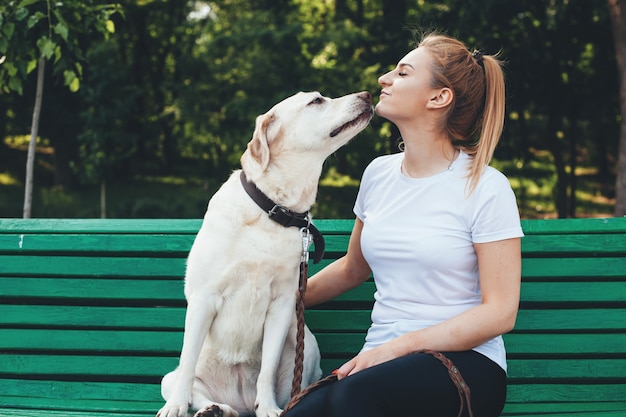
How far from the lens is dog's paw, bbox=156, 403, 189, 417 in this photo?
2.41m

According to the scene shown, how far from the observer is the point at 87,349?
295 cm

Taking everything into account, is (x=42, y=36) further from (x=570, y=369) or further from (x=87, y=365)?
(x=570, y=369)

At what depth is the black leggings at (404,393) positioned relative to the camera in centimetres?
202

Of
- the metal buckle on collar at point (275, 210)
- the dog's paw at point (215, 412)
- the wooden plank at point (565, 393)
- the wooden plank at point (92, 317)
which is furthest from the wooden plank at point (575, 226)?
the wooden plank at point (92, 317)

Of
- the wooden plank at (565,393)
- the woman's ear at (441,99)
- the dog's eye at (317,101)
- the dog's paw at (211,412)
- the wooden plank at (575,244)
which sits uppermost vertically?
the woman's ear at (441,99)

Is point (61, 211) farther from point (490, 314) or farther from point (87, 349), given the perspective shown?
point (490, 314)

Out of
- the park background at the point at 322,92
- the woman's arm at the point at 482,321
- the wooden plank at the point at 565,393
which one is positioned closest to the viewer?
the woman's arm at the point at 482,321

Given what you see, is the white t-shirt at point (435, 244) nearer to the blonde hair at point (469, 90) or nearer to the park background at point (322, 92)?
the blonde hair at point (469, 90)

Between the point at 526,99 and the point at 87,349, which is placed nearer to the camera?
the point at 87,349

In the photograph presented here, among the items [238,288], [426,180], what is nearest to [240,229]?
[238,288]

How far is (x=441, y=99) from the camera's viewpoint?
8.03ft

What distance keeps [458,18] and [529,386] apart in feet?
28.9

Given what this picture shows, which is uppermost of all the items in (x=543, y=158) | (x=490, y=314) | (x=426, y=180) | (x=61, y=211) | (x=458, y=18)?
(x=458, y=18)

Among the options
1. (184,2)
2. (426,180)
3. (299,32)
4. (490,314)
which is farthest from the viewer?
(184,2)
